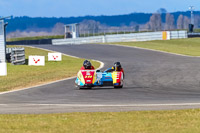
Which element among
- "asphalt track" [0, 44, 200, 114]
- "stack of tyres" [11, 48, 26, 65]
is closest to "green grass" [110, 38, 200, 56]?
"stack of tyres" [11, 48, 26, 65]

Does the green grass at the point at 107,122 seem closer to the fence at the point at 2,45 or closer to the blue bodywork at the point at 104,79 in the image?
the blue bodywork at the point at 104,79

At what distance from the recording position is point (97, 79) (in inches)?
800

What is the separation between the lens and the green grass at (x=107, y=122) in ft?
32.0

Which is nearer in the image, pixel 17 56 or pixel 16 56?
pixel 16 56

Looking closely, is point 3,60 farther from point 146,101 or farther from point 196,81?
point 146,101

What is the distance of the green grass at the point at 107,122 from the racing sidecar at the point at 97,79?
8.00 metres

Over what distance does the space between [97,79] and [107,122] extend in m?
9.62

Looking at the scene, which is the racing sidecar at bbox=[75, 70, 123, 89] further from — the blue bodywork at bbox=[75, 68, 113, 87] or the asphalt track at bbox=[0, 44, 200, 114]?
the asphalt track at bbox=[0, 44, 200, 114]

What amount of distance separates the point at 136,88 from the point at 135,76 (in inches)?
250

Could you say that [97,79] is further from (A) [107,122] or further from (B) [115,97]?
(A) [107,122]

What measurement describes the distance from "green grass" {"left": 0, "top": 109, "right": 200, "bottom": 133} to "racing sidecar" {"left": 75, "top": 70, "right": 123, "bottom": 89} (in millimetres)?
8004

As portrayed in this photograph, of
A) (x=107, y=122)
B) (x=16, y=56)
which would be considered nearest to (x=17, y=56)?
(x=16, y=56)

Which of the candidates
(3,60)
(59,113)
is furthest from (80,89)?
(3,60)

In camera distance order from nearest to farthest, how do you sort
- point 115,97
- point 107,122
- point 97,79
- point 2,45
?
point 107,122
point 115,97
point 97,79
point 2,45
